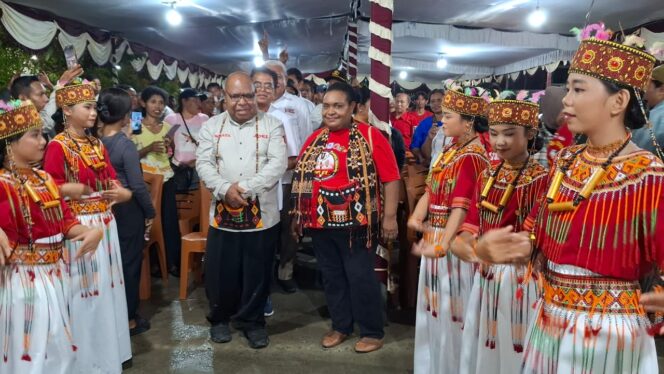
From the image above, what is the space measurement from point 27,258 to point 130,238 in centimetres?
118

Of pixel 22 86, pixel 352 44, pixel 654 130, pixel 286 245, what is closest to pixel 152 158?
pixel 22 86

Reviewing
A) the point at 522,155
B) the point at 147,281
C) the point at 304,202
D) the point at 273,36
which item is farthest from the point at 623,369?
the point at 273,36

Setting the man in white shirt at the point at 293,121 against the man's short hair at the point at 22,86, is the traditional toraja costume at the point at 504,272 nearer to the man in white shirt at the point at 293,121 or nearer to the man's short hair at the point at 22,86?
the man in white shirt at the point at 293,121

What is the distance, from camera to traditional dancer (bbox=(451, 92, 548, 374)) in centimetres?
212

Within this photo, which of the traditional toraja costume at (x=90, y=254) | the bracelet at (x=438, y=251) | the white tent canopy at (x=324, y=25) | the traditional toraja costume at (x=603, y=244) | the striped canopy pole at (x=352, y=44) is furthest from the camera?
the striped canopy pole at (x=352, y=44)

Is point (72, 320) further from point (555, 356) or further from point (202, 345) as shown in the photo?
point (555, 356)

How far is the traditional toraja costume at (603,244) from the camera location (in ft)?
4.63

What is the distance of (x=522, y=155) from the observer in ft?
7.09

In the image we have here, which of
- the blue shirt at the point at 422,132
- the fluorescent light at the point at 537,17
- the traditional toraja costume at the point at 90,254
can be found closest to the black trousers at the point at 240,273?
the traditional toraja costume at the point at 90,254

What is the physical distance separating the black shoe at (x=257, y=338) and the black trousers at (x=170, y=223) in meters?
1.63

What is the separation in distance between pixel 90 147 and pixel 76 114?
0.19m

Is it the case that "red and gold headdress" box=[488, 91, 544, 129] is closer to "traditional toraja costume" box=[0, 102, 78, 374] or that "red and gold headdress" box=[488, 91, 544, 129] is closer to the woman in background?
"traditional toraja costume" box=[0, 102, 78, 374]

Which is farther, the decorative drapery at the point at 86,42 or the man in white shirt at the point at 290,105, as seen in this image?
the decorative drapery at the point at 86,42

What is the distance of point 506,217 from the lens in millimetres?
2146
